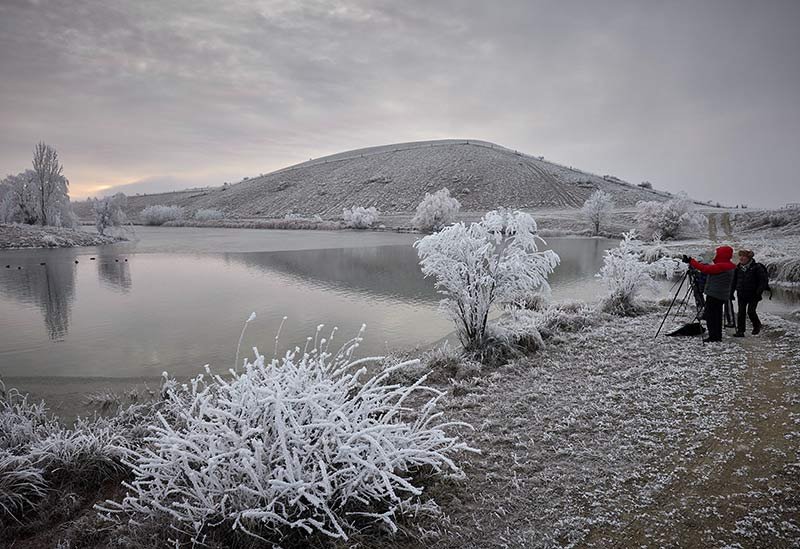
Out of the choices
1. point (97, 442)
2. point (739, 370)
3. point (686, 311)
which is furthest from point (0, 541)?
point (686, 311)

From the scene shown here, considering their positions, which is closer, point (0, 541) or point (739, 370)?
point (0, 541)

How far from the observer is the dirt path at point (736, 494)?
2992 mm

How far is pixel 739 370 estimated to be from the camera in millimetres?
6188

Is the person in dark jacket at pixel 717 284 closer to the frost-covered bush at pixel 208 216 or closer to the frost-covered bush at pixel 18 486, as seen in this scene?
the frost-covered bush at pixel 18 486

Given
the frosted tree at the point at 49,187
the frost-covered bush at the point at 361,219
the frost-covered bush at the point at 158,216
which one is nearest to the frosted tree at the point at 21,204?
the frosted tree at the point at 49,187

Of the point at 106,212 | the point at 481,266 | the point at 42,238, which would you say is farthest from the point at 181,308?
the point at 106,212

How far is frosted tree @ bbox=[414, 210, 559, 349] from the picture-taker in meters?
8.16

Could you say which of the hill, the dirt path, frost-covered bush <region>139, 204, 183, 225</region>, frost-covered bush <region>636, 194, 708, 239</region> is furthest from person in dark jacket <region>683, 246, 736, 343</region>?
frost-covered bush <region>139, 204, 183, 225</region>

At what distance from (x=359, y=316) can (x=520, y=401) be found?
7.31 meters

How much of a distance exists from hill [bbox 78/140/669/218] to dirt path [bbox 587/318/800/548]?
209ft

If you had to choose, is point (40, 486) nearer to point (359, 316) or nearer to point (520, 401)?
point (520, 401)

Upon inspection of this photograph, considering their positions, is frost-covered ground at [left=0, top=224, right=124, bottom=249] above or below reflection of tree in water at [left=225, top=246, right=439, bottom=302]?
above

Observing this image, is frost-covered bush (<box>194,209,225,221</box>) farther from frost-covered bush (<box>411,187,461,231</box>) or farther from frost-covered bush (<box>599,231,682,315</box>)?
frost-covered bush (<box>599,231,682,315</box>)

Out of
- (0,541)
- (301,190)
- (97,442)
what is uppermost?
(301,190)
